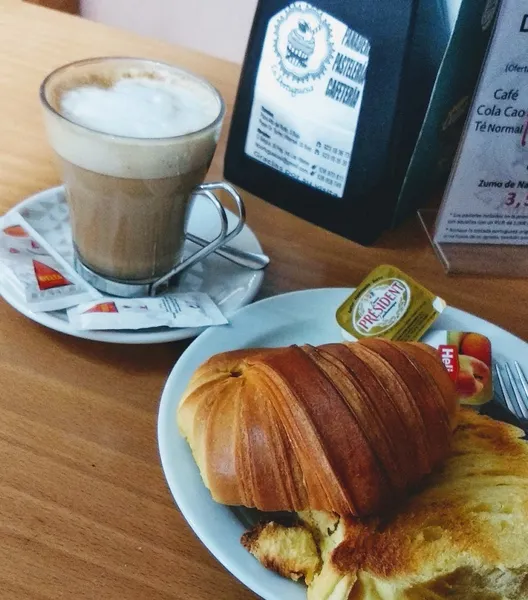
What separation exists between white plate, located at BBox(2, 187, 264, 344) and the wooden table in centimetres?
3

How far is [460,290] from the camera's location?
2.68ft

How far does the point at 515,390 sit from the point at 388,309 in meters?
0.14

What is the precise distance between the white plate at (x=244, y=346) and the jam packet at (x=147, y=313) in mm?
22

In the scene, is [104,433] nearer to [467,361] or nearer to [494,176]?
[467,361]

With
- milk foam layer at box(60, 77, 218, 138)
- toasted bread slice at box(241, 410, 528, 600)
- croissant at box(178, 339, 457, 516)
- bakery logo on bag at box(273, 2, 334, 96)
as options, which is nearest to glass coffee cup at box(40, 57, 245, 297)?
milk foam layer at box(60, 77, 218, 138)

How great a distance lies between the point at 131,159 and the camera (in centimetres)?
61

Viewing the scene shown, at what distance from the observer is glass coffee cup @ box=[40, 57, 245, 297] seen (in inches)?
24.4

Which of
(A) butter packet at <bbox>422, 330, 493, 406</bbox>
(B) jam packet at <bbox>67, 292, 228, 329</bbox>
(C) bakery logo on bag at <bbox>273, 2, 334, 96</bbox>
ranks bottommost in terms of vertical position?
(B) jam packet at <bbox>67, 292, 228, 329</bbox>

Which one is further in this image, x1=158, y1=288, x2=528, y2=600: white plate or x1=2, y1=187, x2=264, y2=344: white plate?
x1=2, y1=187, x2=264, y2=344: white plate

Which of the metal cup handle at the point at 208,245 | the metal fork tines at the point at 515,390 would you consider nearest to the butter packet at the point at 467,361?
the metal fork tines at the point at 515,390

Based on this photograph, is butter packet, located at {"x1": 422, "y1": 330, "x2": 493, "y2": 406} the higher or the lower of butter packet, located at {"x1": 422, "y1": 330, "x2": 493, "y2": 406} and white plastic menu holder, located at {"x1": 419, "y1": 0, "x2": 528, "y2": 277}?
the lower

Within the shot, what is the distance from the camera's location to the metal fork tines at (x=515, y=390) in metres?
0.63

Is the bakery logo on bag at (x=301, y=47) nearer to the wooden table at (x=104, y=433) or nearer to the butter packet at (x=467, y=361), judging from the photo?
the wooden table at (x=104, y=433)

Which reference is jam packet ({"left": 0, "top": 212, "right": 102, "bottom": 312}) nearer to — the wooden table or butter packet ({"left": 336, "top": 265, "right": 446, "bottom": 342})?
the wooden table
